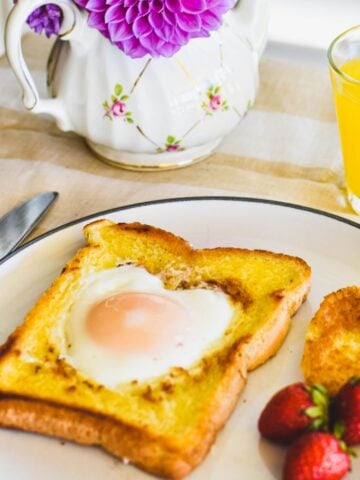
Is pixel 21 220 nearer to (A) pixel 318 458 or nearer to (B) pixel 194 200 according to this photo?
(B) pixel 194 200

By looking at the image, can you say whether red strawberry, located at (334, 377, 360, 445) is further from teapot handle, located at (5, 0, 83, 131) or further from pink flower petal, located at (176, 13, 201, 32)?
teapot handle, located at (5, 0, 83, 131)

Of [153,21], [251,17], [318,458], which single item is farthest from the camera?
[251,17]

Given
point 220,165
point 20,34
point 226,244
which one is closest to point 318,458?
point 226,244

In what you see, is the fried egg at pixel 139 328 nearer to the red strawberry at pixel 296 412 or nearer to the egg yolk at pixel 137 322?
the egg yolk at pixel 137 322

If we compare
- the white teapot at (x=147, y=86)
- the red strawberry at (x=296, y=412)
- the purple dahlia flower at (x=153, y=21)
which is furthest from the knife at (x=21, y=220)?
the red strawberry at (x=296, y=412)

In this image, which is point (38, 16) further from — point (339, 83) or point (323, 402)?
point (323, 402)

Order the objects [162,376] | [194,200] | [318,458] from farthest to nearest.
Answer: [194,200]
[162,376]
[318,458]

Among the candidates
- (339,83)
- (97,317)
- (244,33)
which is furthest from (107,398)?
(244,33)
